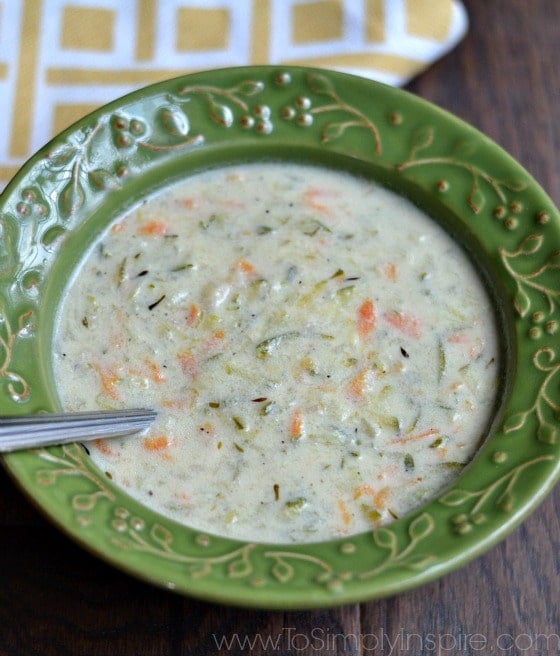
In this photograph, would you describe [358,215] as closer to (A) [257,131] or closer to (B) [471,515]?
(A) [257,131]

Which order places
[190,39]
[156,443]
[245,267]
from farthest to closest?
[190,39], [245,267], [156,443]

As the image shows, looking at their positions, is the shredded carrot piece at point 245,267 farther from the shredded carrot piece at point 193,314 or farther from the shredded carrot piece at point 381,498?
the shredded carrot piece at point 381,498

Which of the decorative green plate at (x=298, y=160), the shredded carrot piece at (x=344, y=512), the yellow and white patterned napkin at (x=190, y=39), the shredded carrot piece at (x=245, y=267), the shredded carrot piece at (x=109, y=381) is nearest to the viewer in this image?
the decorative green plate at (x=298, y=160)

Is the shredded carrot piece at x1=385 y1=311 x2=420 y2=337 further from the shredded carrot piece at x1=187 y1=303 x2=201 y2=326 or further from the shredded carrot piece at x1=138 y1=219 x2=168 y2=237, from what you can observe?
the shredded carrot piece at x1=138 y1=219 x2=168 y2=237

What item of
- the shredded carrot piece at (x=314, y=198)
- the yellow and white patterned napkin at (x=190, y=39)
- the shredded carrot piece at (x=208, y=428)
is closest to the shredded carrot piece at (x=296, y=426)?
the shredded carrot piece at (x=208, y=428)

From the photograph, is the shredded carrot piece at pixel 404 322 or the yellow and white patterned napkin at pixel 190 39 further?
the yellow and white patterned napkin at pixel 190 39

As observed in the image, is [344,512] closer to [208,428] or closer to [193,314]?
[208,428]

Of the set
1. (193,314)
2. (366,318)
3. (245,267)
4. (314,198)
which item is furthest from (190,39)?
(366,318)
